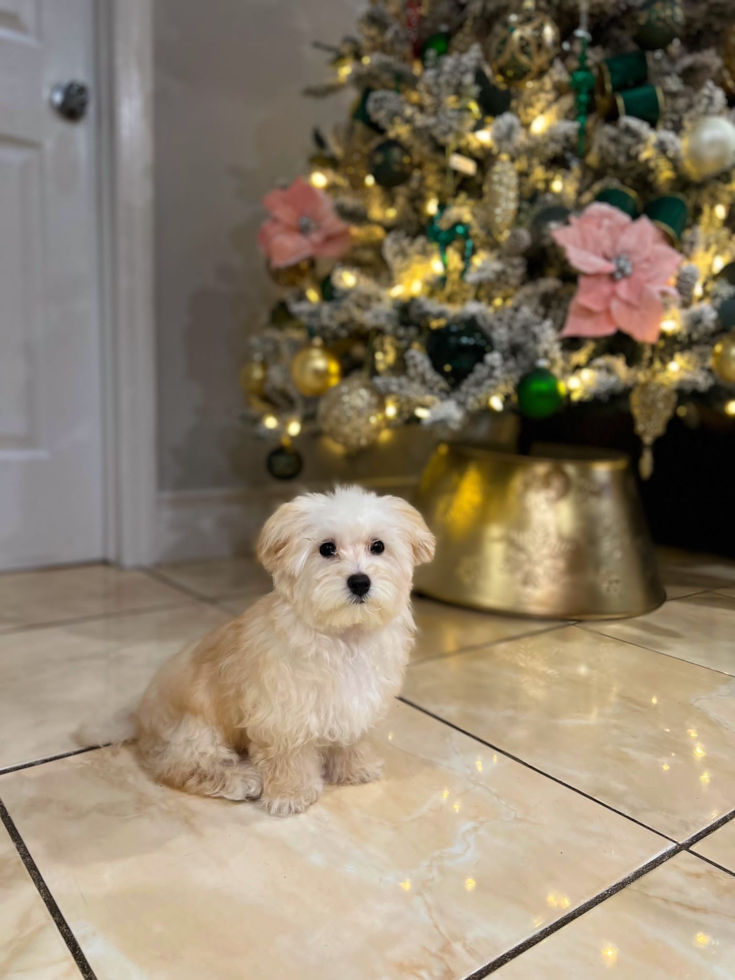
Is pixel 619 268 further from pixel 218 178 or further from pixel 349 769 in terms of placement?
pixel 218 178

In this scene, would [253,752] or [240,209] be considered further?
[240,209]

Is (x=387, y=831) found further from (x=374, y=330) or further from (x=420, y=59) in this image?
(x=420, y=59)

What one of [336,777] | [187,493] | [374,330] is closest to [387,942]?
[336,777]

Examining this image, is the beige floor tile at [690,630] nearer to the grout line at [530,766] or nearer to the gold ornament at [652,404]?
the gold ornament at [652,404]

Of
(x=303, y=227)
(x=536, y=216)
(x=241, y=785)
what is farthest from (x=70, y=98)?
(x=241, y=785)

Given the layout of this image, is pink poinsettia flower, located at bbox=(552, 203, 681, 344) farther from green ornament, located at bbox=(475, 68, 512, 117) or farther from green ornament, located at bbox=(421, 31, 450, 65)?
green ornament, located at bbox=(421, 31, 450, 65)

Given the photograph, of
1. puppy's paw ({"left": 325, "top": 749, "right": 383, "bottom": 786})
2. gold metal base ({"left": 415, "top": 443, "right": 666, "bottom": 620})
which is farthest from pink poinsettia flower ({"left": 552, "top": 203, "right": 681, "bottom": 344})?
puppy's paw ({"left": 325, "top": 749, "right": 383, "bottom": 786})

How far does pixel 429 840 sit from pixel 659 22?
145cm

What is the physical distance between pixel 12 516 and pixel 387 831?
1.39 meters

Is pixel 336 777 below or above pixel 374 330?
below

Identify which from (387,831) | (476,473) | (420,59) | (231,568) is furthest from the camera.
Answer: (231,568)

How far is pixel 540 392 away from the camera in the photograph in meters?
1.43

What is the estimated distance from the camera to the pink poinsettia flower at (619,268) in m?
1.38

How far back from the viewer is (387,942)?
0.68 m
